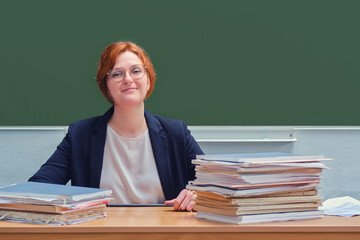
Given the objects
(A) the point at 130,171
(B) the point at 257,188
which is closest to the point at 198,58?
(A) the point at 130,171

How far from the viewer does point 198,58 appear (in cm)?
Answer: 321

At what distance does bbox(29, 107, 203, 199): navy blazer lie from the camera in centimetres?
222

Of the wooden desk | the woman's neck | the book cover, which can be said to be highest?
the woman's neck

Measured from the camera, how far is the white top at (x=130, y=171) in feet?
7.34

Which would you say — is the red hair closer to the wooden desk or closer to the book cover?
the book cover

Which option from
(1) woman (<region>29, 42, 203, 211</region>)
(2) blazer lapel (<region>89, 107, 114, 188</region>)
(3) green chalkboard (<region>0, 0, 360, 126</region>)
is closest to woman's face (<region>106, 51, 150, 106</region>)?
(1) woman (<region>29, 42, 203, 211</region>)

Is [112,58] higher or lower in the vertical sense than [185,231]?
higher

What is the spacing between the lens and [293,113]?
10.5 feet

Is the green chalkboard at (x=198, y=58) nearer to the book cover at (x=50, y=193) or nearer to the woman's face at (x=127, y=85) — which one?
the woman's face at (x=127, y=85)

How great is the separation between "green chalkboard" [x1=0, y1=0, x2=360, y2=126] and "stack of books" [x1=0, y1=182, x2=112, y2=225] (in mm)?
1719

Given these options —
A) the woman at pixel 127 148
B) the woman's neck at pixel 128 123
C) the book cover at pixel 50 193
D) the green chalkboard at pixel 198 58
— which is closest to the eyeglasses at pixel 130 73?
the woman at pixel 127 148

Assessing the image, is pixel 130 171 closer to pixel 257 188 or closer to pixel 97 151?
pixel 97 151

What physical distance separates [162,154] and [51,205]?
37.0 inches
